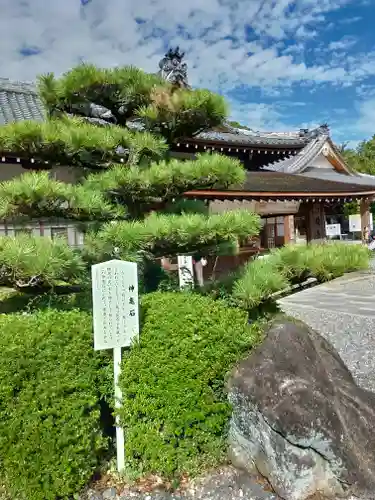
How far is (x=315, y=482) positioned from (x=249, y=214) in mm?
1734

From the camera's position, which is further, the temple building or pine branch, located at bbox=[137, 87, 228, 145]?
the temple building

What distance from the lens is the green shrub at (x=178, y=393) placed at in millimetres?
2510

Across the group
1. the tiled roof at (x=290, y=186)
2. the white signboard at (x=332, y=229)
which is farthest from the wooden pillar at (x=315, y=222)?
the tiled roof at (x=290, y=186)

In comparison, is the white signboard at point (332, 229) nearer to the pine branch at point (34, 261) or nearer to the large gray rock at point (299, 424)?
the large gray rock at point (299, 424)

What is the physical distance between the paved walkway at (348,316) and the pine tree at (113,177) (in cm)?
254

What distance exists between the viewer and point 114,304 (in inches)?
102

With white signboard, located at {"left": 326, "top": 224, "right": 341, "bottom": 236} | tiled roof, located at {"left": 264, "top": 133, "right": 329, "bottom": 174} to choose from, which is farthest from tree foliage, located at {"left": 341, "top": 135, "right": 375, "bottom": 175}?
white signboard, located at {"left": 326, "top": 224, "right": 341, "bottom": 236}

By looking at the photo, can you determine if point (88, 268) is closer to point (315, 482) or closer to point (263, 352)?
Answer: point (263, 352)

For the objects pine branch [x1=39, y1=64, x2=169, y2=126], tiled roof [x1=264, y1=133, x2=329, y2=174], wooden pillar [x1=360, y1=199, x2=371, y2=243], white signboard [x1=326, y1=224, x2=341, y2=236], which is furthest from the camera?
tiled roof [x1=264, y1=133, x2=329, y2=174]

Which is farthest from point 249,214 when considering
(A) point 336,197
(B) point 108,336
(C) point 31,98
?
(A) point 336,197

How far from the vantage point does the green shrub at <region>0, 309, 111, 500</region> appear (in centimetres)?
231

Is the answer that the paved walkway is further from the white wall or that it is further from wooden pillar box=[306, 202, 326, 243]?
the white wall

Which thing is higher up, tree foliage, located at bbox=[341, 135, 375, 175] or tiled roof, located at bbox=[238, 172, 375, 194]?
tree foliage, located at bbox=[341, 135, 375, 175]

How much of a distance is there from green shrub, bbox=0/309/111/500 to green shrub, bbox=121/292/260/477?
0.94 ft
